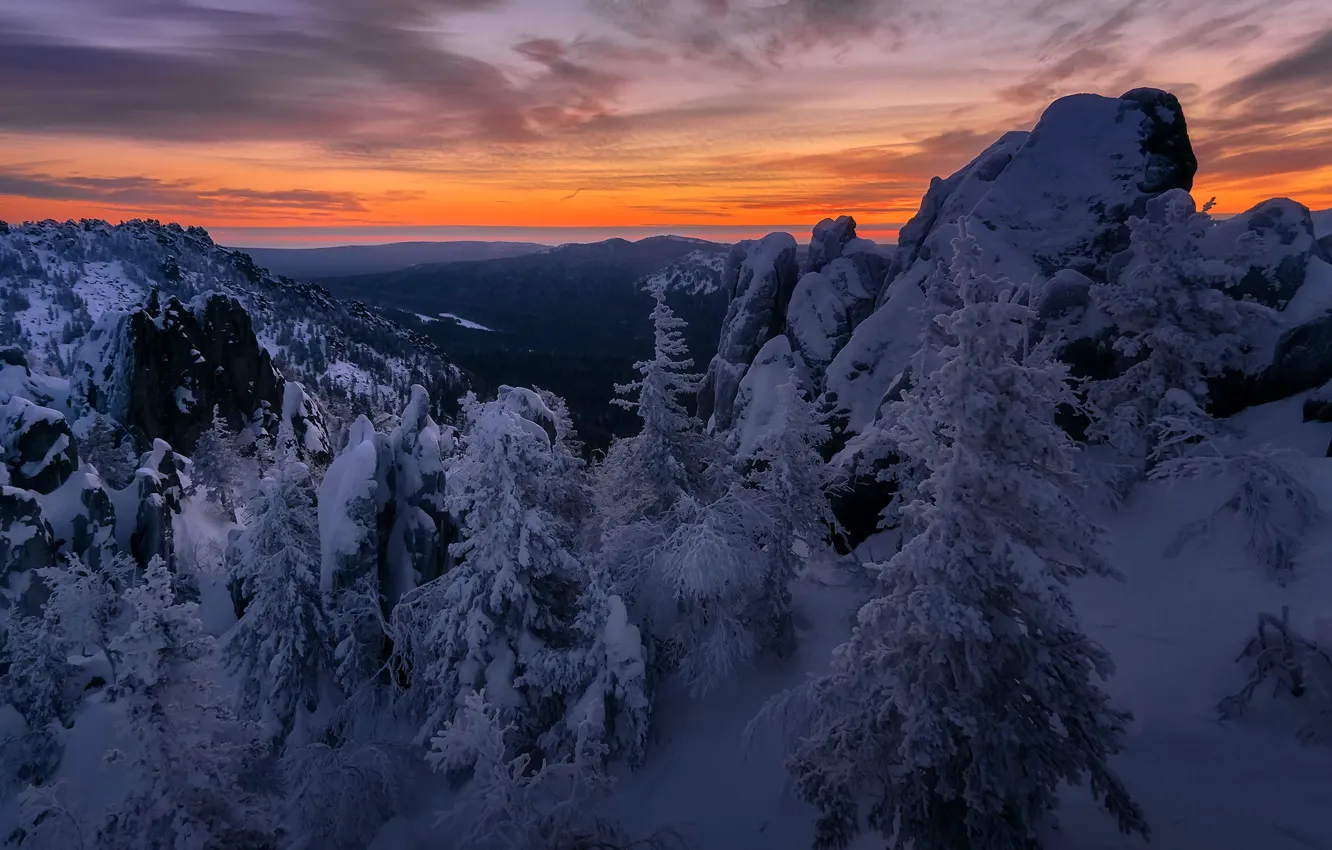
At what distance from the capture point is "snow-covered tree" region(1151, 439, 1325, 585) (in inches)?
542

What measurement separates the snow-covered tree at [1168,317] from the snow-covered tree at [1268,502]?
10.8 feet

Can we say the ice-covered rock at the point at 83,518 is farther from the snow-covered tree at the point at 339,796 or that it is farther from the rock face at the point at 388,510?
the snow-covered tree at the point at 339,796

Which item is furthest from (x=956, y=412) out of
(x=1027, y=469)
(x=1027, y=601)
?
(x=1027, y=601)

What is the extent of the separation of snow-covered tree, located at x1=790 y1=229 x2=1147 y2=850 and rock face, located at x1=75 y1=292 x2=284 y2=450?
66.9 m

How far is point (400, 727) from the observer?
689 inches

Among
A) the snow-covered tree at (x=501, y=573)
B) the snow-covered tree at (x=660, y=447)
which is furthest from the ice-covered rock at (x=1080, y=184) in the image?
the snow-covered tree at (x=501, y=573)

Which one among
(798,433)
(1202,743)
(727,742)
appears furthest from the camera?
(798,433)

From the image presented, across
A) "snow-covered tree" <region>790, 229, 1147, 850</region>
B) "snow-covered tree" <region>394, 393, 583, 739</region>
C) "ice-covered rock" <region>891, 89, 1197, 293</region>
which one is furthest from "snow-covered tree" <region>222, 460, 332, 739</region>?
"ice-covered rock" <region>891, 89, 1197, 293</region>

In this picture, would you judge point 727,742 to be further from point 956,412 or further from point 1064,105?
point 1064,105

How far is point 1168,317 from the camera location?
18281 millimetres

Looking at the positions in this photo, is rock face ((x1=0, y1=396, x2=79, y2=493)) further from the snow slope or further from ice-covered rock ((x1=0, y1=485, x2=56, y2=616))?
the snow slope

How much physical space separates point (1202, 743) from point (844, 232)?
126 ft

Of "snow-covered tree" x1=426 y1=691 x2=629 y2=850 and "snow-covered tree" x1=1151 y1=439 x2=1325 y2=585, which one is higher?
"snow-covered tree" x1=1151 y1=439 x2=1325 y2=585

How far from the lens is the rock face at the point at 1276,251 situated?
20.8 m
